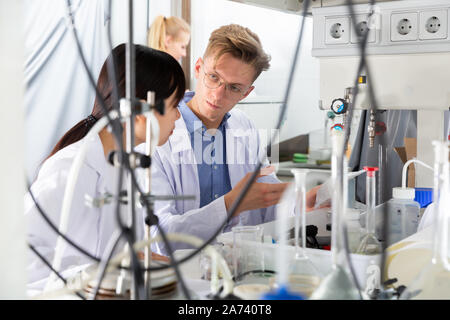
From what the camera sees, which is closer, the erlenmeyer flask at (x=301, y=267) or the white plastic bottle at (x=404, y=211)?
the erlenmeyer flask at (x=301, y=267)

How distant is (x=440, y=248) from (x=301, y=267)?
0.59 feet

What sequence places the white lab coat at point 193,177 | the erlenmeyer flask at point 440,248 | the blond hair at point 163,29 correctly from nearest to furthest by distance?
the erlenmeyer flask at point 440,248, the white lab coat at point 193,177, the blond hair at point 163,29

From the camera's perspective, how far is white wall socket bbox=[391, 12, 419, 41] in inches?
60.6

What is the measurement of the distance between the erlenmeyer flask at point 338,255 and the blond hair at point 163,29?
2.20 metres

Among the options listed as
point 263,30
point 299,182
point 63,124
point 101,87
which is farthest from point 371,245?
point 263,30

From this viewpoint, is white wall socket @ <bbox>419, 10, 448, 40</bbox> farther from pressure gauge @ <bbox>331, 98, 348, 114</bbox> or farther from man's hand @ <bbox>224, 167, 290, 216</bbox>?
man's hand @ <bbox>224, 167, 290, 216</bbox>

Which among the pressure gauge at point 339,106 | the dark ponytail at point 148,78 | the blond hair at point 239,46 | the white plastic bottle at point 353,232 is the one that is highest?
the blond hair at point 239,46

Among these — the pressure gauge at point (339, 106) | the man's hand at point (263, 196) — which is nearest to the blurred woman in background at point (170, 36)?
the man's hand at point (263, 196)

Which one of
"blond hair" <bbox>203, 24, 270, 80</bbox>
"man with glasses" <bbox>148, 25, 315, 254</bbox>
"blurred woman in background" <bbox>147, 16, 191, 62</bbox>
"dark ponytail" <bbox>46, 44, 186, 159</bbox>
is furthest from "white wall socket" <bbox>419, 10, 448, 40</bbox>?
"blurred woman in background" <bbox>147, 16, 191, 62</bbox>

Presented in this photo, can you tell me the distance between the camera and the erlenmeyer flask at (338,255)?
623 mm

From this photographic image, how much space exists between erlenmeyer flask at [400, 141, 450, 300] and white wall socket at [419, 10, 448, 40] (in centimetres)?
103

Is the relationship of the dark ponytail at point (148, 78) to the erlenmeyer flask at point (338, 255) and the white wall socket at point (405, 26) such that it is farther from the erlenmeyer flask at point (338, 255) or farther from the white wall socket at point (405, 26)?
the erlenmeyer flask at point (338, 255)

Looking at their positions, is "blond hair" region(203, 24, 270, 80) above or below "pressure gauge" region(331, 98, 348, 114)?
above
